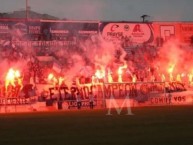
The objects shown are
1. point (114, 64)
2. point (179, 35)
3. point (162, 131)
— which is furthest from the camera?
point (179, 35)

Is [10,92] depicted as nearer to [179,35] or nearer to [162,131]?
[179,35]

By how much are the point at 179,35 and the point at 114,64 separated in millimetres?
7269

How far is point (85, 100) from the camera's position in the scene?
41.8 metres

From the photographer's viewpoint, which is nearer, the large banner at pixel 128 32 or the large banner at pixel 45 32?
the large banner at pixel 45 32

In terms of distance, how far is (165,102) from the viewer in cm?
4400

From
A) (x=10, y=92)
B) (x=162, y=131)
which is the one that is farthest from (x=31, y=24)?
(x=162, y=131)

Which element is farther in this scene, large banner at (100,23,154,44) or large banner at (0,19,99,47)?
large banner at (100,23,154,44)

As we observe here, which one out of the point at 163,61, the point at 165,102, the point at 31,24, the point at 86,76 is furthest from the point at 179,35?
the point at 31,24

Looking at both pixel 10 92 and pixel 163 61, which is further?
pixel 163 61

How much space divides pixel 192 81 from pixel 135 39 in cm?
657

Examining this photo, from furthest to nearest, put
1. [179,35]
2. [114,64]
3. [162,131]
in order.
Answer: [179,35] < [114,64] < [162,131]

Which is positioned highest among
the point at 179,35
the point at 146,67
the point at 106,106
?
the point at 179,35

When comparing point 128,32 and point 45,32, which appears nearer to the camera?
point 45,32

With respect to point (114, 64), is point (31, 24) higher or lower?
higher
